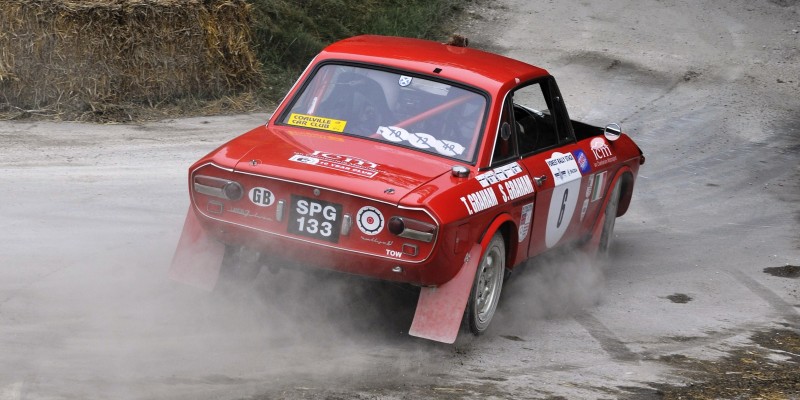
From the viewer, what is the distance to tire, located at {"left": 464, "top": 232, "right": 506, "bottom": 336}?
6.18 metres

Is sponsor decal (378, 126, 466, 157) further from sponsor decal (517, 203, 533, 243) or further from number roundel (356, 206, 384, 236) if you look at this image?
number roundel (356, 206, 384, 236)

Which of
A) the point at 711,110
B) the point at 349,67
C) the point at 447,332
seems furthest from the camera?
the point at 711,110

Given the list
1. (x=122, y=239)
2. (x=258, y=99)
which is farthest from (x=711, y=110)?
(x=122, y=239)

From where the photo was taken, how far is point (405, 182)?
5.92 metres

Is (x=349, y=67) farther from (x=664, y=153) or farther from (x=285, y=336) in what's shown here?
(x=664, y=153)

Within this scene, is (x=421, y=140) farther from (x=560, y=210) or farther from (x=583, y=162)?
(x=583, y=162)

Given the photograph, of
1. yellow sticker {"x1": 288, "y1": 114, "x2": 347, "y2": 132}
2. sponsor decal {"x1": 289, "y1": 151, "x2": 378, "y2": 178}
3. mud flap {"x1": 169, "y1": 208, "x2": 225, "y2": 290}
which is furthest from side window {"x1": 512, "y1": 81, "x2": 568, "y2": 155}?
mud flap {"x1": 169, "y1": 208, "x2": 225, "y2": 290}

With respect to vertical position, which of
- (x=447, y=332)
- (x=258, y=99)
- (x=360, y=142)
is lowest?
(x=258, y=99)

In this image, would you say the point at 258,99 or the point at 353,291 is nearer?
the point at 353,291

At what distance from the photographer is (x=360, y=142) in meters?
6.54

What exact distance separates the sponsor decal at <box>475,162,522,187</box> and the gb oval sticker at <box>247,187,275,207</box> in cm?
116

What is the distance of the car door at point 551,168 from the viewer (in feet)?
22.6

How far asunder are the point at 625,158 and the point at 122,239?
365cm

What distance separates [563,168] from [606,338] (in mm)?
1140
